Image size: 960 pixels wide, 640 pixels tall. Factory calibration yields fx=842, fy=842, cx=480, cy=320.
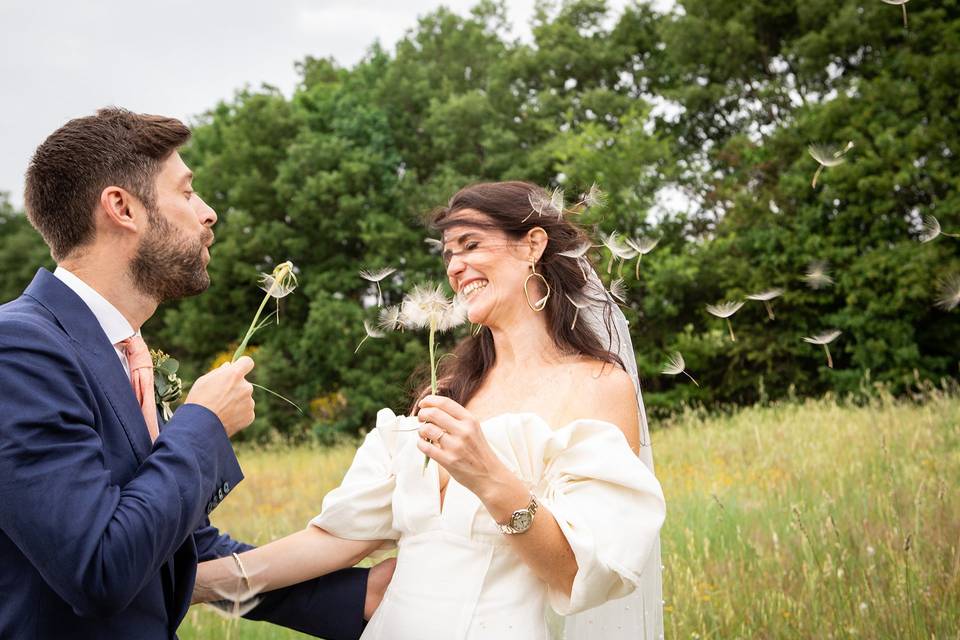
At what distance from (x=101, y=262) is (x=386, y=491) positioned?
1369 millimetres

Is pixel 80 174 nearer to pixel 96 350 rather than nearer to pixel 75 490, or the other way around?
pixel 96 350

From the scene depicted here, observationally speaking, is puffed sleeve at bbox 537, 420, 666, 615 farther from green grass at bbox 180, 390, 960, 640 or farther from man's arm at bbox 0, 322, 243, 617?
green grass at bbox 180, 390, 960, 640

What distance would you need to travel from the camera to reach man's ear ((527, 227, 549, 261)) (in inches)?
137

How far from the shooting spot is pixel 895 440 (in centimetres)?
772

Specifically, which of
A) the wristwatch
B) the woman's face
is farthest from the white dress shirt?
the woman's face

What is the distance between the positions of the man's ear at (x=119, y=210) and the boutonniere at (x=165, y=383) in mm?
549

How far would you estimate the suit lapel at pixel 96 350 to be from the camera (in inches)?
90.9

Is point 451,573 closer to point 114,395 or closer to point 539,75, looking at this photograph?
point 114,395

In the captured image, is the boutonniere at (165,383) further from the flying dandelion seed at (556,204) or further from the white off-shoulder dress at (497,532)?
the flying dandelion seed at (556,204)

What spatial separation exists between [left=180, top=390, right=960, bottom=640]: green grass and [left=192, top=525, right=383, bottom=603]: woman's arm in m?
0.84

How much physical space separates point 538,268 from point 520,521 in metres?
1.30

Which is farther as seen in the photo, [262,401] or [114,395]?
[262,401]

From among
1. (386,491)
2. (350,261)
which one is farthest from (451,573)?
(350,261)

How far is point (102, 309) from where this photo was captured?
96.3 inches
